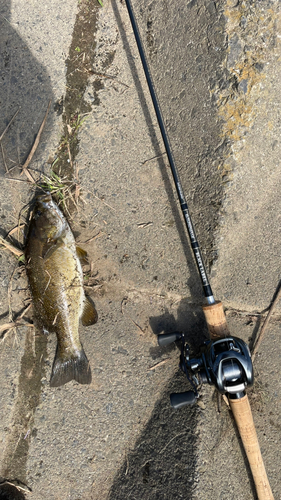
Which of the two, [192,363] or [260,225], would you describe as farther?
[260,225]

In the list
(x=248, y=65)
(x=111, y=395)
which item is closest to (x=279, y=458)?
(x=111, y=395)

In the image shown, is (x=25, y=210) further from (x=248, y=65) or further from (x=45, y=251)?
(x=248, y=65)

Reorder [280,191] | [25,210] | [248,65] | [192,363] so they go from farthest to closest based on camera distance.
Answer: [25,210] < [280,191] < [248,65] < [192,363]

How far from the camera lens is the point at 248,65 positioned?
7.79ft

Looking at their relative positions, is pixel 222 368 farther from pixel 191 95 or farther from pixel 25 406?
pixel 191 95

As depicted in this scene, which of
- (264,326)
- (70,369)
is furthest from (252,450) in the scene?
(70,369)

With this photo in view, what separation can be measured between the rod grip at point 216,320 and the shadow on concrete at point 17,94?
2009 mm

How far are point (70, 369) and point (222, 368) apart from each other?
1.31 metres

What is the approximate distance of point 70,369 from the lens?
8.52 ft

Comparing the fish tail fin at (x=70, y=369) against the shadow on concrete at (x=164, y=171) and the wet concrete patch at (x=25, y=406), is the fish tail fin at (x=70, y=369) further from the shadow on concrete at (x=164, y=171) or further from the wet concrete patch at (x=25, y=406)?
the shadow on concrete at (x=164, y=171)

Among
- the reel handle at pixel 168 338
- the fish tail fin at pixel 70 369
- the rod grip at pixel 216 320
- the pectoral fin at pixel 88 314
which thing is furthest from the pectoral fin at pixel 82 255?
the rod grip at pixel 216 320

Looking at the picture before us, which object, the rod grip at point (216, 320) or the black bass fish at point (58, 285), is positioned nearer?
the rod grip at point (216, 320)

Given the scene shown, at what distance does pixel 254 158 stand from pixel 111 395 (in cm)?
235

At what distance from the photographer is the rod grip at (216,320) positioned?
2.26 metres
